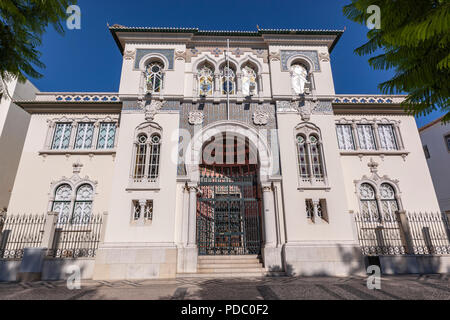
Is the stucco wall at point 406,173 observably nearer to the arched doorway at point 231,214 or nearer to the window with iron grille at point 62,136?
the arched doorway at point 231,214

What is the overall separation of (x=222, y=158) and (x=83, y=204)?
7.67 meters

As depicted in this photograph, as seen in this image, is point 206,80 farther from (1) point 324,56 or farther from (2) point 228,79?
(1) point 324,56

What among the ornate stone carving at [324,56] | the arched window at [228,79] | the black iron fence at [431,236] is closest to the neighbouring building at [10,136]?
the arched window at [228,79]

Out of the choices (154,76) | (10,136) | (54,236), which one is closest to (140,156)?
(154,76)

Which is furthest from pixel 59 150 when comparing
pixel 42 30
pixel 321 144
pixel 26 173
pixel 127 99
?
pixel 321 144

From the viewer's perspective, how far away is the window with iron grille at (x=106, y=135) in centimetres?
1272

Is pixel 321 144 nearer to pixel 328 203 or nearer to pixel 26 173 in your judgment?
pixel 328 203

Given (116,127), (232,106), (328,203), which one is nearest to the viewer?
(328,203)

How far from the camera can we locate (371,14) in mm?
3666

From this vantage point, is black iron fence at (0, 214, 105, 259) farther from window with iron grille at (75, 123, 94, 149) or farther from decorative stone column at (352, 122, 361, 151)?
decorative stone column at (352, 122, 361, 151)

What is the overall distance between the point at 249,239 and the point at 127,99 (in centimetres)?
906

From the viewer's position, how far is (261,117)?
1155 centimetres

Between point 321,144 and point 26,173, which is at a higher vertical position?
point 321,144

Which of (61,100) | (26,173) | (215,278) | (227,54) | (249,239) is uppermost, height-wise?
(227,54)
